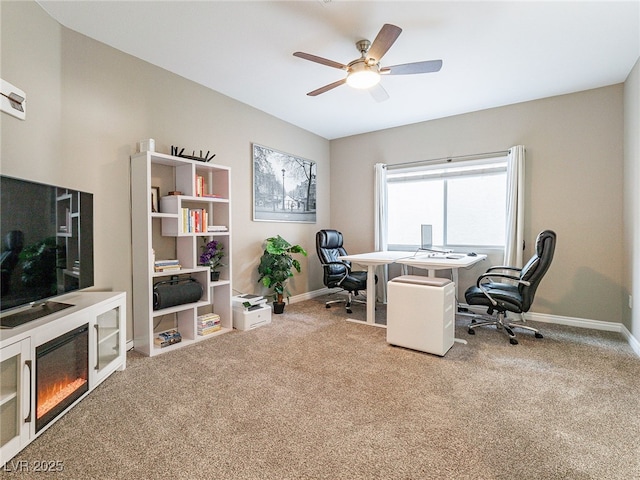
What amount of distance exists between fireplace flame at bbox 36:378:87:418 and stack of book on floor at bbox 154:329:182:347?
0.88 m

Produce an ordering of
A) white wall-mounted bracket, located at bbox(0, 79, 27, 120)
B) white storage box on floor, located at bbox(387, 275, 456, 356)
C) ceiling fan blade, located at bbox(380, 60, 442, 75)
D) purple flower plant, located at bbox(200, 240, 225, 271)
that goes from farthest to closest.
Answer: purple flower plant, located at bbox(200, 240, 225, 271) → white storage box on floor, located at bbox(387, 275, 456, 356) → ceiling fan blade, located at bbox(380, 60, 442, 75) → white wall-mounted bracket, located at bbox(0, 79, 27, 120)

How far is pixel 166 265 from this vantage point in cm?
290

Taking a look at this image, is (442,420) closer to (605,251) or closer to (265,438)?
(265,438)

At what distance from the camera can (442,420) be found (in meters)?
1.78

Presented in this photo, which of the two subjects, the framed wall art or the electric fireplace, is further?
the framed wall art

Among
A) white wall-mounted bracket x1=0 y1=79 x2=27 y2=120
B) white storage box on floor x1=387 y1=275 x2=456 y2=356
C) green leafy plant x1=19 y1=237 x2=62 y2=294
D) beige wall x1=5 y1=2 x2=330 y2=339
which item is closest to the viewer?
green leafy plant x1=19 y1=237 x2=62 y2=294

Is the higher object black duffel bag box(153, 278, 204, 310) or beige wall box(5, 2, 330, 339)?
beige wall box(5, 2, 330, 339)

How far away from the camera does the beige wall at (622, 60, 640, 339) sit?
9.28 feet

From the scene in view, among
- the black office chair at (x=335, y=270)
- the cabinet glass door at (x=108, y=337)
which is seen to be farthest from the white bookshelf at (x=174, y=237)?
the black office chair at (x=335, y=270)

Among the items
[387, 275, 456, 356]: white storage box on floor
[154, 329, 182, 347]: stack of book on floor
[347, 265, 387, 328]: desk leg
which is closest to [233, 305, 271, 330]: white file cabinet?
[154, 329, 182, 347]: stack of book on floor

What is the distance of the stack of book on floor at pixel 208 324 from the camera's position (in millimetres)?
3166

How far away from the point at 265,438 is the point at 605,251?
4.02 metres

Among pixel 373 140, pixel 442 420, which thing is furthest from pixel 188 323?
pixel 373 140

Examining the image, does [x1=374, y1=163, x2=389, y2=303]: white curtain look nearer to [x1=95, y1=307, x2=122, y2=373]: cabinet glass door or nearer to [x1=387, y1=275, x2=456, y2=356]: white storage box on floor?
[x1=387, y1=275, x2=456, y2=356]: white storage box on floor
